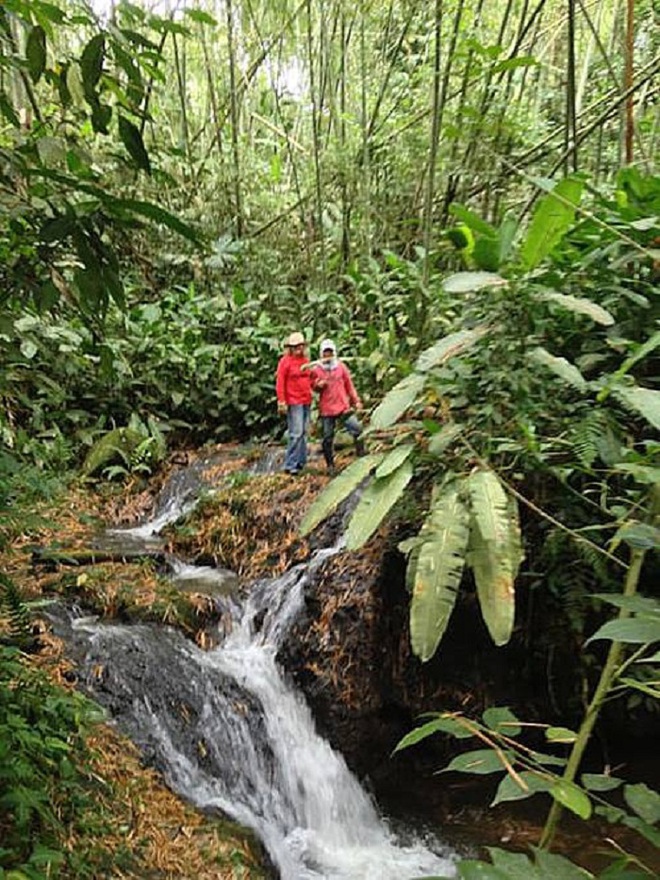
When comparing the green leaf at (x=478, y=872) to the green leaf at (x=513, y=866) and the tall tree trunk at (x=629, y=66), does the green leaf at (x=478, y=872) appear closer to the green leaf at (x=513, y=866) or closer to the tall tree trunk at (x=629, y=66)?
the green leaf at (x=513, y=866)

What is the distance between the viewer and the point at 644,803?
965 millimetres

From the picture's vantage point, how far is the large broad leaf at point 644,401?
252cm

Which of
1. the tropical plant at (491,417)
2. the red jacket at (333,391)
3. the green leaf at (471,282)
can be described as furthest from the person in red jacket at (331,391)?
the green leaf at (471,282)

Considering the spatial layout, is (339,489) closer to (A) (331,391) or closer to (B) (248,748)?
Answer: (B) (248,748)

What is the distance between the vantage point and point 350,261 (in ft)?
30.0

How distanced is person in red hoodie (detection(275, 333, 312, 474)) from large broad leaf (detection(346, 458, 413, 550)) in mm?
3080

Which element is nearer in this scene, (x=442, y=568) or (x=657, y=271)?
(x=442, y=568)

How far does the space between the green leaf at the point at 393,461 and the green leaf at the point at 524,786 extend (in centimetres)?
225

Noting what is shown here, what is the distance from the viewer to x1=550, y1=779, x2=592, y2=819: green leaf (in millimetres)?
809

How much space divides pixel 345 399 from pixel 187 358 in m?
3.14

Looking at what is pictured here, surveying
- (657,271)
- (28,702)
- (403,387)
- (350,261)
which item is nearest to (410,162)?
(350,261)

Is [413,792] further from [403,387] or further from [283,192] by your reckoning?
[283,192]

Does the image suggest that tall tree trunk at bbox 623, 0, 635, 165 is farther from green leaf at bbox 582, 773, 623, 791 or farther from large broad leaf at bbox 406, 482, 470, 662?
green leaf at bbox 582, 773, 623, 791

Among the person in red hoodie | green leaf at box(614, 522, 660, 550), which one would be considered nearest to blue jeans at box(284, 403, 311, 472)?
the person in red hoodie
